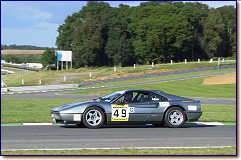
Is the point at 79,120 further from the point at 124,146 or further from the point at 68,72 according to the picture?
the point at 68,72

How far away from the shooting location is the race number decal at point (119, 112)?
10.2 meters

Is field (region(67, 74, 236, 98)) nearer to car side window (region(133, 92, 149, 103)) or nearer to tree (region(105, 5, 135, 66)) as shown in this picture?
car side window (region(133, 92, 149, 103))

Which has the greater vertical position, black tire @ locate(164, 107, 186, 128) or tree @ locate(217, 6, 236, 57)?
tree @ locate(217, 6, 236, 57)

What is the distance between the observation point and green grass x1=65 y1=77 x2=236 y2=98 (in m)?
31.7

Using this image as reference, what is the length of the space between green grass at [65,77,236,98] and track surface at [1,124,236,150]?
21.0 meters

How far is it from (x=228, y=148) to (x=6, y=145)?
460 centimetres

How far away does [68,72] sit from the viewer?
→ 64.4 meters

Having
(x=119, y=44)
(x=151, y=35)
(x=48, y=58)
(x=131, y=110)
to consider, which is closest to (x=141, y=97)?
(x=131, y=110)

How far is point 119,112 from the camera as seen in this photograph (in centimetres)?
1029

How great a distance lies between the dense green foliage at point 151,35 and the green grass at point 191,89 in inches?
1224

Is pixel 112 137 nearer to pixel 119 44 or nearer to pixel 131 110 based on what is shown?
pixel 131 110

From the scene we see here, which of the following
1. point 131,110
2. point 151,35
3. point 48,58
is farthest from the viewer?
point 48,58

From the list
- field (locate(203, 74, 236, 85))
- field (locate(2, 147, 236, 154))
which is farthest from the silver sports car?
field (locate(203, 74, 236, 85))

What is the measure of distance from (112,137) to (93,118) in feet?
5.17
